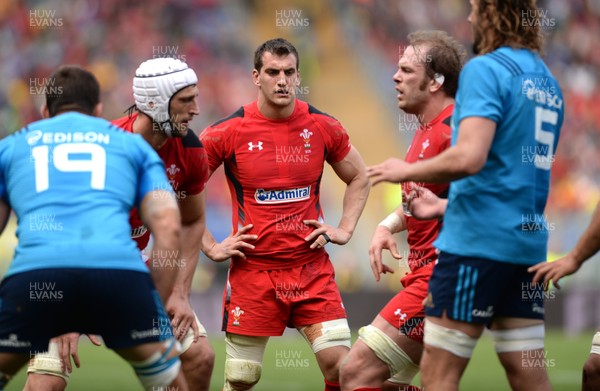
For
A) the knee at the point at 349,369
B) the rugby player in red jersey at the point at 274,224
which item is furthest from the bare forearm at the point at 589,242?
the rugby player in red jersey at the point at 274,224

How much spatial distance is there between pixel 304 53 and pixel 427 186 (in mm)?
16487

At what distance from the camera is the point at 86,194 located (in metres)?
4.89

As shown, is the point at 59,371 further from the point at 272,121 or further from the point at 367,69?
the point at 367,69

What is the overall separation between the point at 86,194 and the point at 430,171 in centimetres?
172

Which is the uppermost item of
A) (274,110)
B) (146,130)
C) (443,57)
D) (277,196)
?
(443,57)

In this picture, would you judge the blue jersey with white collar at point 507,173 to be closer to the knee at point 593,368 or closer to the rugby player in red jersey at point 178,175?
the knee at point 593,368

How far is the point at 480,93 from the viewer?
4.90 m

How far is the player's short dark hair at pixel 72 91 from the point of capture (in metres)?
5.16

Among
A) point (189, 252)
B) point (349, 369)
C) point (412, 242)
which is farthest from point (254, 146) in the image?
point (349, 369)

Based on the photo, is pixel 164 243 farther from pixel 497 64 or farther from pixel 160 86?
pixel 497 64

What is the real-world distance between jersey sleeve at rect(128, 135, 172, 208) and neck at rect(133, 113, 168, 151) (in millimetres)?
1441

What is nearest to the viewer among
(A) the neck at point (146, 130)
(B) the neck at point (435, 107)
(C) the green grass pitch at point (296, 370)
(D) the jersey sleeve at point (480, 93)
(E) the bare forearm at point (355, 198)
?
(D) the jersey sleeve at point (480, 93)

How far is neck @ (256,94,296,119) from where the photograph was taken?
24.5ft

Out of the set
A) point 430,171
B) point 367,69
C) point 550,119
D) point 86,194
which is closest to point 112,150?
point 86,194
